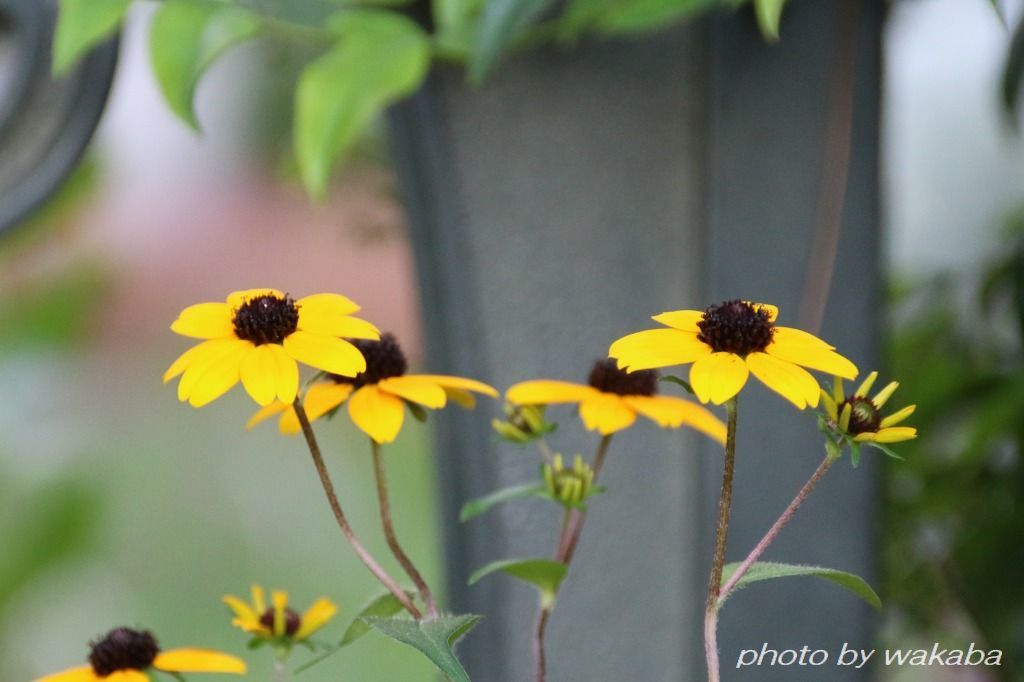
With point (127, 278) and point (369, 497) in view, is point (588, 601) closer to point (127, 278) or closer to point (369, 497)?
point (369, 497)

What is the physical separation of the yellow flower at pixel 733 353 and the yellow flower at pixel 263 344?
0.17 ft

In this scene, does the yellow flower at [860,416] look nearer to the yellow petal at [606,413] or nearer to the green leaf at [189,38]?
the yellow petal at [606,413]

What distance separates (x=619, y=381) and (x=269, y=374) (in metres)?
0.10

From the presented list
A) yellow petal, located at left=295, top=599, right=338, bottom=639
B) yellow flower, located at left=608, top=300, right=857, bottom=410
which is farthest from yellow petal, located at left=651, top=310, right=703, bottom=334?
yellow petal, located at left=295, top=599, right=338, bottom=639

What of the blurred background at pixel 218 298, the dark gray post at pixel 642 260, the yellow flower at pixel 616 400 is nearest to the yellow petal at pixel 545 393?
the yellow flower at pixel 616 400

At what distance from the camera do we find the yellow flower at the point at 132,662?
9.0 inches

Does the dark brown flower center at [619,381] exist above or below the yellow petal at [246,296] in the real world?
below

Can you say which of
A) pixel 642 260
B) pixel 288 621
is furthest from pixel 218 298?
pixel 288 621

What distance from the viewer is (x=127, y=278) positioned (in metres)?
1.04

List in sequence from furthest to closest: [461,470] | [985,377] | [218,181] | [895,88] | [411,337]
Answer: [218,181], [895,88], [411,337], [985,377], [461,470]

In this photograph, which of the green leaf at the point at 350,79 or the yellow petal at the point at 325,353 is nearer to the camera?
the yellow petal at the point at 325,353

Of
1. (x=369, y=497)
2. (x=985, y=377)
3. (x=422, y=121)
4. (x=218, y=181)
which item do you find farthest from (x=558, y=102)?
(x=218, y=181)

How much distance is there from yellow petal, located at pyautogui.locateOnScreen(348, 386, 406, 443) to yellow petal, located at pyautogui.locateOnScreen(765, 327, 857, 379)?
0.25 feet

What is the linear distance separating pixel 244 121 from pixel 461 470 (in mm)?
577
